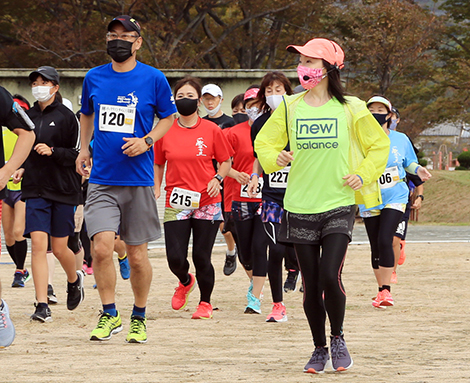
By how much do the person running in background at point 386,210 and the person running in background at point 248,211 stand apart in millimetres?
1225

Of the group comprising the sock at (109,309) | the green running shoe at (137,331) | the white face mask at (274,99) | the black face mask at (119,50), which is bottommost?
the green running shoe at (137,331)

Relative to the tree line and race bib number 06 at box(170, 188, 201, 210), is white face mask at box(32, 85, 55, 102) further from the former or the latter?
the tree line

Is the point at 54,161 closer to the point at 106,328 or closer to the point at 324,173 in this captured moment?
the point at 106,328

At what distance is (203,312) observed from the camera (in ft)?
25.2

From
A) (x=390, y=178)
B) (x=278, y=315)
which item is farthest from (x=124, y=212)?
(x=390, y=178)

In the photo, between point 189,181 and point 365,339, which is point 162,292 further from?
point 365,339

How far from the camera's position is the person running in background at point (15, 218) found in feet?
31.4

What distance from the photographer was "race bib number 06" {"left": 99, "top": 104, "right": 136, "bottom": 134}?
595cm

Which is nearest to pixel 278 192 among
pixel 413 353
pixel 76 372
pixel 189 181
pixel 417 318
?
pixel 189 181

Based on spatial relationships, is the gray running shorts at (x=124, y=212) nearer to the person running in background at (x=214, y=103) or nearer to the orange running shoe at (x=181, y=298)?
the orange running shoe at (x=181, y=298)

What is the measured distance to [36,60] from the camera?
30828 mm

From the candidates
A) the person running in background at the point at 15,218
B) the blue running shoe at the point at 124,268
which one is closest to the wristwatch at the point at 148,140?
the person running in background at the point at 15,218

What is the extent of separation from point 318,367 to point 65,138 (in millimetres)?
3654

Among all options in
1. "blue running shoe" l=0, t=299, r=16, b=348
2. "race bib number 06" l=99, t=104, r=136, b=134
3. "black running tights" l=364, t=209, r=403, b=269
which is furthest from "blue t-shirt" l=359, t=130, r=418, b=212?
"blue running shoe" l=0, t=299, r=16, b=348
